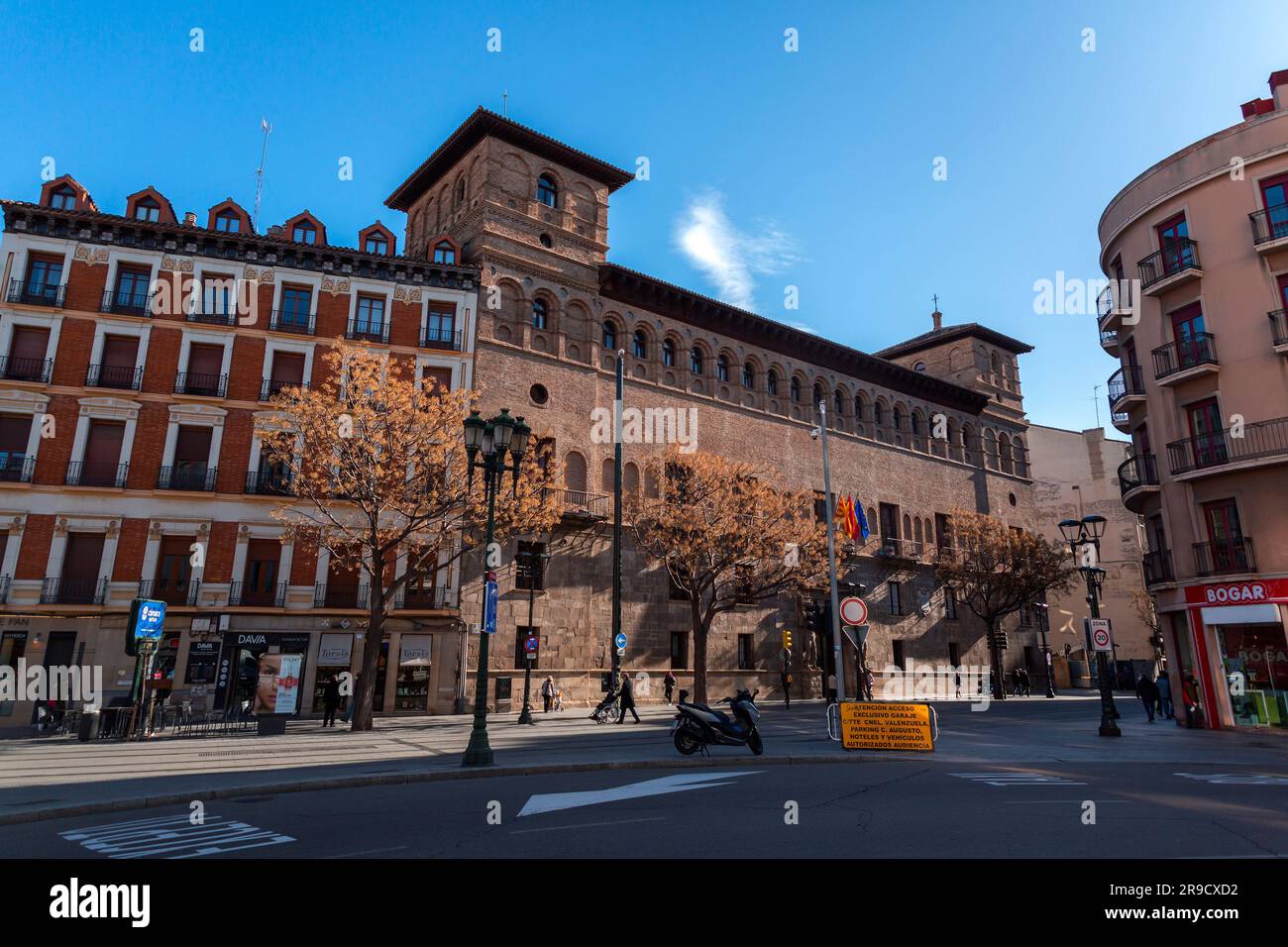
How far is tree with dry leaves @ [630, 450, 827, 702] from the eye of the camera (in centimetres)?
2730

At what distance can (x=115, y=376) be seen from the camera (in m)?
26.3

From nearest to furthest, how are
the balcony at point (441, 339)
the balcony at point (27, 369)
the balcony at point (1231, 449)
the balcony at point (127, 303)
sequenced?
1. the balcony at point (1231, 449)
2. the balcony at point (27, 369)
3. the balcony at point (127, 303)
4. the balcony at point (441, 339)

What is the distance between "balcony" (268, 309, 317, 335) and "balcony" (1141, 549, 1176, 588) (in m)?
30.7

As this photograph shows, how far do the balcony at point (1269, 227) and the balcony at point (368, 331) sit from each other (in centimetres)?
2907

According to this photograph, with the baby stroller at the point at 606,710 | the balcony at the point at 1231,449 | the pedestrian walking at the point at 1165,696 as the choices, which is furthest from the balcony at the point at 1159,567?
the baby stroller at the point at 606,710

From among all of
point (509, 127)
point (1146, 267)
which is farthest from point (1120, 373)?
point (509, 127)

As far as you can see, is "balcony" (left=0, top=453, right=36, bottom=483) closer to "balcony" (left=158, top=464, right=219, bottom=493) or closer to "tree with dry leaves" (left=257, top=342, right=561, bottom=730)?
"balcony" (left=158, top=464, right=219, bottom=493)

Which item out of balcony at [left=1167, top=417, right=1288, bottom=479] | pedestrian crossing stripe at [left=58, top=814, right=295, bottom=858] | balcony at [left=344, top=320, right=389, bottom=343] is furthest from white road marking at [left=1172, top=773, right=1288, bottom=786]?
balcony at [left=344, top=320, right=389, bottom=343]

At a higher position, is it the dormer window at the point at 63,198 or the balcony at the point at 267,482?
the dormer window at the point at 63,198

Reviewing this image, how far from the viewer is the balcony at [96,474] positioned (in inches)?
977

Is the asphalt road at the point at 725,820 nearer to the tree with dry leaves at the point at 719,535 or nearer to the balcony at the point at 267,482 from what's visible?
the tree with dry leaves at the point at 719,535

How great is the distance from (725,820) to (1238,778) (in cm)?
950

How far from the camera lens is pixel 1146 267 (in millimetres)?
23406
